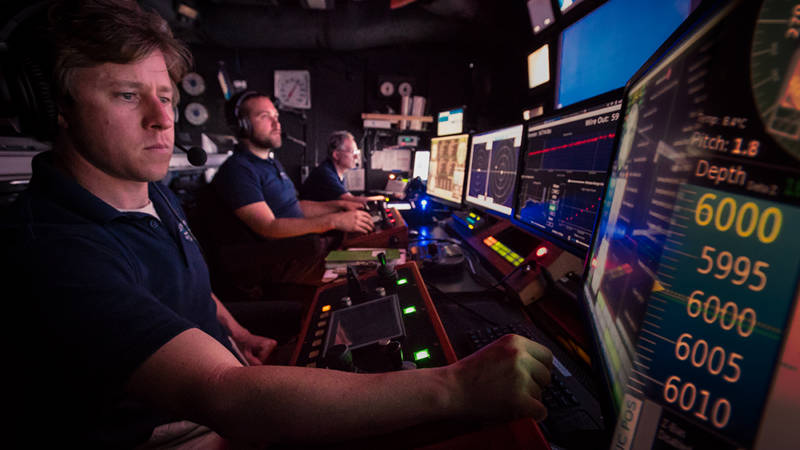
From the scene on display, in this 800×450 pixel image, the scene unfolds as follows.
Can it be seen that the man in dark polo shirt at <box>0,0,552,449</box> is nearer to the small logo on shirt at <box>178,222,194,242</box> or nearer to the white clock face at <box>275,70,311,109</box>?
the small logo on shirt at <box>178,222,194,242</box>

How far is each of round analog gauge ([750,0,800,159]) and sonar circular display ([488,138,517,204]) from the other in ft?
3.29

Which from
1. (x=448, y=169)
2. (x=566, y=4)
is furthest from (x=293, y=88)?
(x=566, y=4)

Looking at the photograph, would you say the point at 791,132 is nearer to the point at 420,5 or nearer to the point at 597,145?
the point at 597,145

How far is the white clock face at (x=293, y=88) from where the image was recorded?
370cm

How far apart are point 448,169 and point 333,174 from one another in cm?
159

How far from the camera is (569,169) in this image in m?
0.91

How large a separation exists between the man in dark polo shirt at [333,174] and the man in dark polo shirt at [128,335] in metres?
2.19

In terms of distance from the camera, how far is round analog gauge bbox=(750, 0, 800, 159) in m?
0.21

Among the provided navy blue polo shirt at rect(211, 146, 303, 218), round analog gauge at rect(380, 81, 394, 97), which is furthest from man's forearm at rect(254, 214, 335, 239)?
round analog gauge at rect(380, 81, 394, 97)

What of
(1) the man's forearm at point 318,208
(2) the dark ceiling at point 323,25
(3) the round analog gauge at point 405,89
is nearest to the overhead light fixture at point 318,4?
(2) the dark ceiling at point 323,25

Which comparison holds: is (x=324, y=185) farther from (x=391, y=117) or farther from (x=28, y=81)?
(x=28, y=81)

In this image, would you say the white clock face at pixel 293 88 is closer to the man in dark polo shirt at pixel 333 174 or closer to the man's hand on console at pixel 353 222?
the man in dark polo shirt at pixel 333 174

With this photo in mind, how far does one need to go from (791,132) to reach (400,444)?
55 cm

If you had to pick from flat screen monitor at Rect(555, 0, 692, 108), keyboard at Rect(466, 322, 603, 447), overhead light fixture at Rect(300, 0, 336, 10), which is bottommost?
keyboard at Rect(466, 322, 603, 447)
